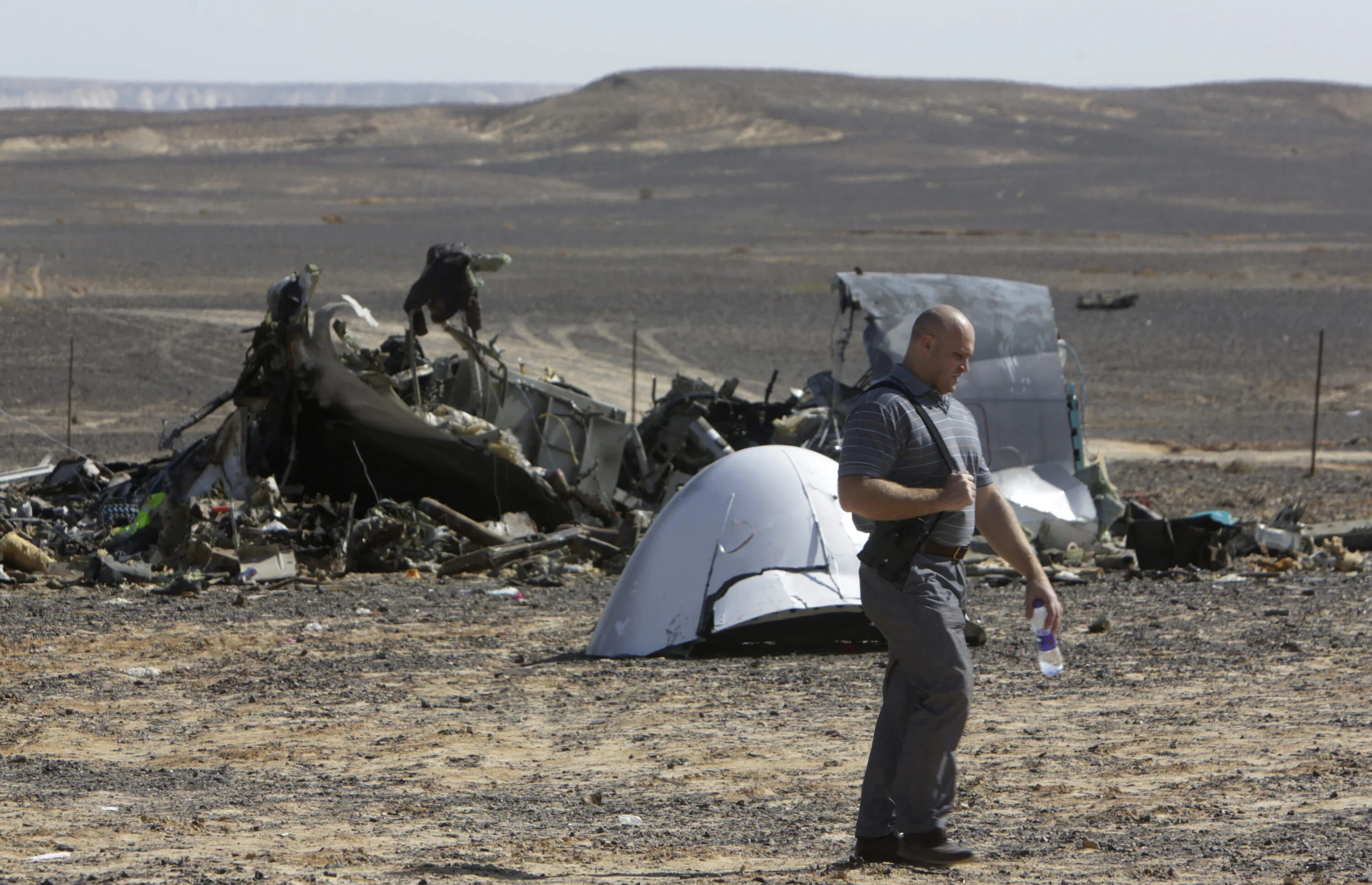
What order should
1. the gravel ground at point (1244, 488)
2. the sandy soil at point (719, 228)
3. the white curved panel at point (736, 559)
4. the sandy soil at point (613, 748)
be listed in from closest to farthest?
the sandy soil at point (613, 748) < the white curved panel at point (736, 559) < the gravel ground at point (1244, 488) < the sandy soil at point (719, 228)

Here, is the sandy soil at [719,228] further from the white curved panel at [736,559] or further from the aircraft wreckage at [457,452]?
the white curved panel at [736,559]

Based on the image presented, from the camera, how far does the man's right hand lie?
510 cm

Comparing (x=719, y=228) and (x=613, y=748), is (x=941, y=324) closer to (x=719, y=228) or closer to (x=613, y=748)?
(x=613, y=748)

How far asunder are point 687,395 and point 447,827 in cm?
976

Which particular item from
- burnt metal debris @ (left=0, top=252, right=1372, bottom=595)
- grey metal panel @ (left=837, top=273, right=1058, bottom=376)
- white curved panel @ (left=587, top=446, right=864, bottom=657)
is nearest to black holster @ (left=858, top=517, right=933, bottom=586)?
white curved panel @ (left=587, top=446, right=864, bottom=657)

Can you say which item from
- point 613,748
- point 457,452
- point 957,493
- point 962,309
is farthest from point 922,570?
point 962,309

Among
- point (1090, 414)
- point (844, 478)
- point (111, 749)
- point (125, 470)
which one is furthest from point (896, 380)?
point (1090, 414)

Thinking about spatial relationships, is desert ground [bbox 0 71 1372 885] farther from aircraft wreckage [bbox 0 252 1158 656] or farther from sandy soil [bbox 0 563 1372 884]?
aircraft wreckage [bbox 0 252 1158 656]

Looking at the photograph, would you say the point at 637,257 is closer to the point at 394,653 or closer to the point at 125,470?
the point at 125,470

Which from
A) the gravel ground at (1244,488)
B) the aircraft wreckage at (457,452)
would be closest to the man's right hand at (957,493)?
the aircraft wreckage at (457,452)

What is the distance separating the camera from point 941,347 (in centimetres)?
526

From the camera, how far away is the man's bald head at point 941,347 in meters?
5.25

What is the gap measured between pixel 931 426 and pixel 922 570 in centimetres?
45

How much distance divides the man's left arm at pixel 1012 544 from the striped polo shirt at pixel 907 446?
7cm
